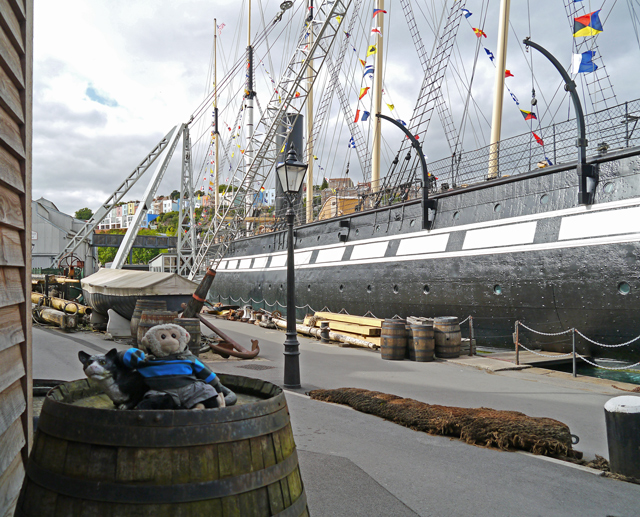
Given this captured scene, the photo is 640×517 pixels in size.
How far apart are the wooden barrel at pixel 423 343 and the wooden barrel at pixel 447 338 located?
404mm

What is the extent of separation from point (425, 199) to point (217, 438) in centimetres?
1303

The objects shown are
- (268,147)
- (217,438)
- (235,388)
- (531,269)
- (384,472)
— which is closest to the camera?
(217,438)

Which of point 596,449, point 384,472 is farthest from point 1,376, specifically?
point 596,449

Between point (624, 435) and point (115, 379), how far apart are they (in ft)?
13.8

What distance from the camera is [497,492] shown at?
370 cm

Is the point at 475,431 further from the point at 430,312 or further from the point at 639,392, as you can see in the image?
the point at 430,312

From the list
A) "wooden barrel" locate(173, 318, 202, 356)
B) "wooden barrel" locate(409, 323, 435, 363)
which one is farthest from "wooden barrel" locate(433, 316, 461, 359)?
"wooden barrel" locate(173, 318, 202, 356)

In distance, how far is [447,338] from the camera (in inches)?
436

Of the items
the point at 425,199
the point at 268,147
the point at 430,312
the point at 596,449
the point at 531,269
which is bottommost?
the point at 596,449

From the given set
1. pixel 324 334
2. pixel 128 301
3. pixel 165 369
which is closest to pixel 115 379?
pixel 165 369

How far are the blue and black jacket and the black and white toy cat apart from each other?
3 centimetres

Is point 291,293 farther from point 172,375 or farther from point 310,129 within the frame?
point 310,129

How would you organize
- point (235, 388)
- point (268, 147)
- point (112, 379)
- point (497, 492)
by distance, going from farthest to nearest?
1. point (268, 147)
2. point (497, 492)
3. point (235, 388)
4. point (112, 379)

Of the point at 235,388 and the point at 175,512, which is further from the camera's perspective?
the point at 235,388
